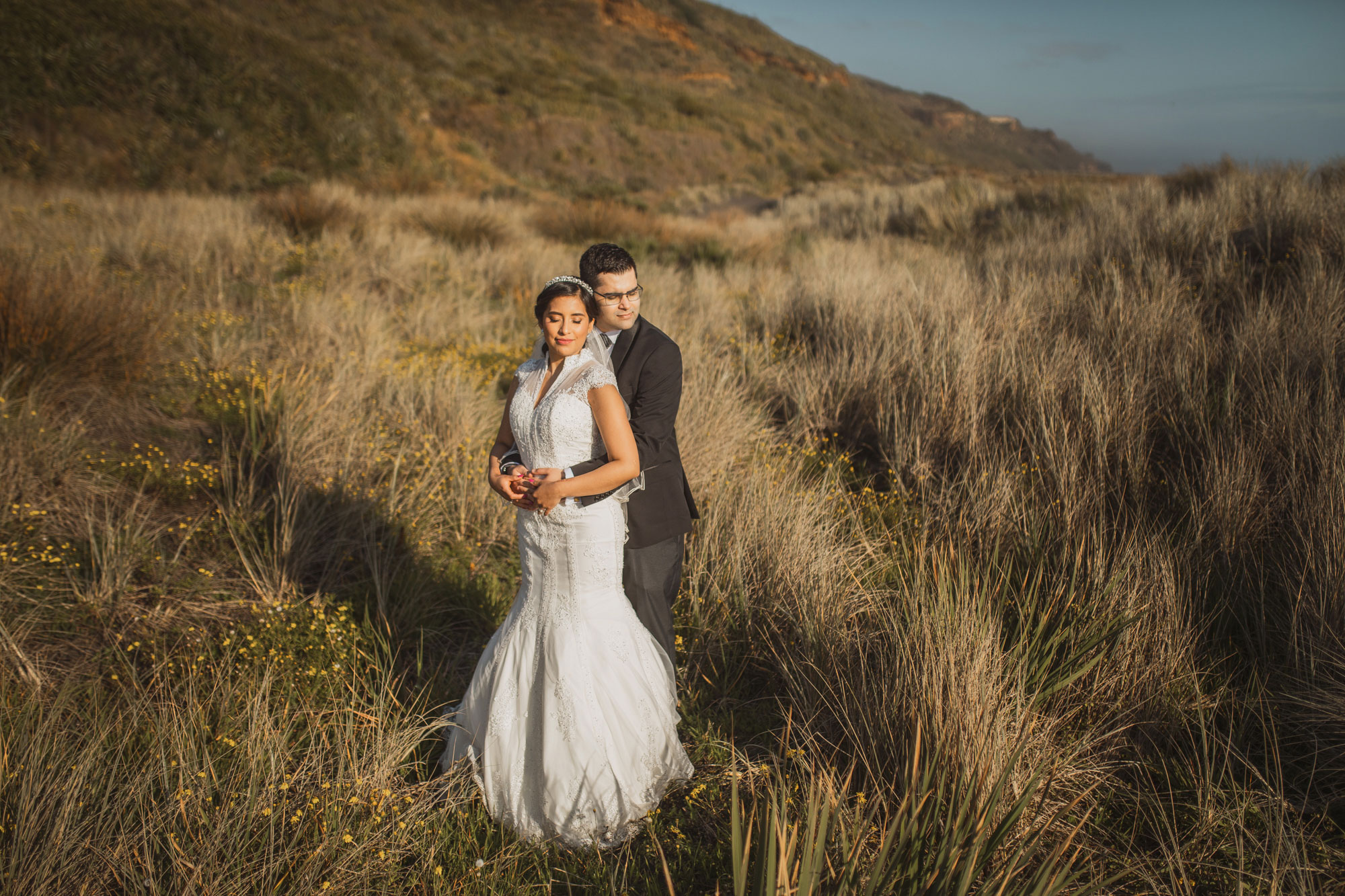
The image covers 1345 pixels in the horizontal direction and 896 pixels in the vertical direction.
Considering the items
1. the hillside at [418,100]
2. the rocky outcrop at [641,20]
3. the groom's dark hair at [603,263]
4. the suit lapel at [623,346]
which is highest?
the rocky outcrop at [641,20]

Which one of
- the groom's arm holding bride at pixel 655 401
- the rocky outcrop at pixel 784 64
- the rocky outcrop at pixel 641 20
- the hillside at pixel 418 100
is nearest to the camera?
the groom's arm holding bride at pixel 655 401

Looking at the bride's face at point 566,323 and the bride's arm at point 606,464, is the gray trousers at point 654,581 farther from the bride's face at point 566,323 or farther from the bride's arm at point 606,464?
the bride's face at point 566,323

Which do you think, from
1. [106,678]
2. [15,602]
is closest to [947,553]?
[106,678]

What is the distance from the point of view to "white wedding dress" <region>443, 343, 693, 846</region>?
2117mm

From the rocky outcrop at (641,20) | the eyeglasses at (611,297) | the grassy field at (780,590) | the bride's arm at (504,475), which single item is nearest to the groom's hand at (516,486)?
the bride's arm at (504,475)

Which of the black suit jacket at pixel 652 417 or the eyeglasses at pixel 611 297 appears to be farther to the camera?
the black suit jacket at pixel 652 417

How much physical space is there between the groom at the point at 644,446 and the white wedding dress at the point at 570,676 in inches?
4.8

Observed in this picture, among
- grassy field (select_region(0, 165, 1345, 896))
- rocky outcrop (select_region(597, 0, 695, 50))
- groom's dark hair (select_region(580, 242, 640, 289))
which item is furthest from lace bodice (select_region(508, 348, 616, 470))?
rocky outcrop (select_region(597, 0, 695, 50))

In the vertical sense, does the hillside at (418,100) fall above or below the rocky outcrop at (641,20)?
below

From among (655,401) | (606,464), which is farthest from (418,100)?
(606,464)

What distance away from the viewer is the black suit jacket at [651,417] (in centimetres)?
227

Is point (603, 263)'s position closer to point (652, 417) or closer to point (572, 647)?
point (652, 417)

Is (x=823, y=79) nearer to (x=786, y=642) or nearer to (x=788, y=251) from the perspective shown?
(x=788, y=251)

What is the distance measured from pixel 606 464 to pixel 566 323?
1.51ft
